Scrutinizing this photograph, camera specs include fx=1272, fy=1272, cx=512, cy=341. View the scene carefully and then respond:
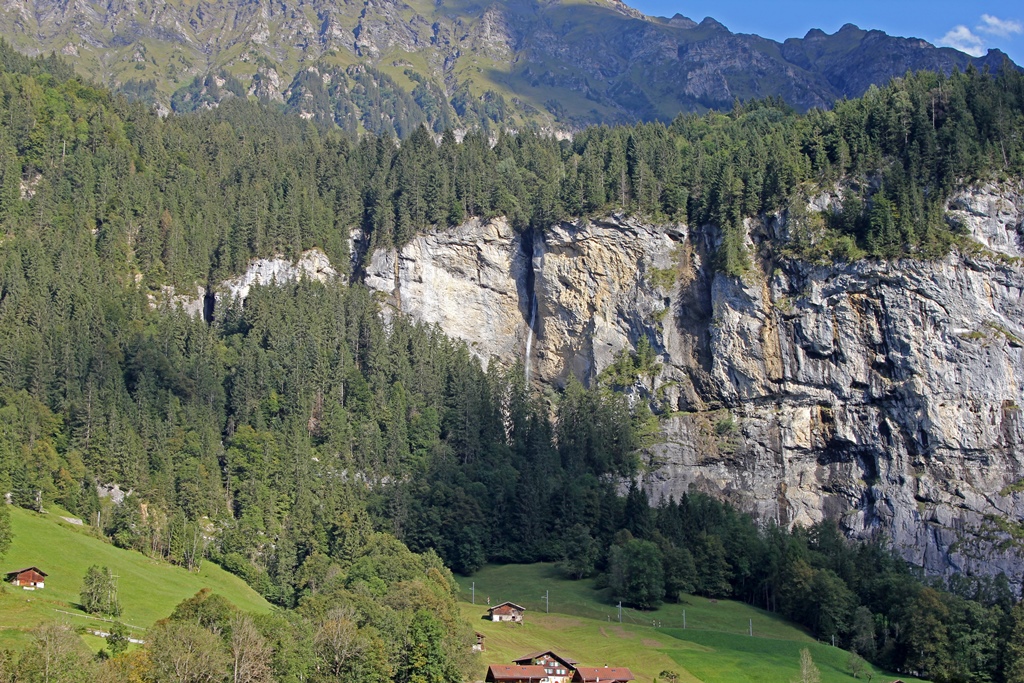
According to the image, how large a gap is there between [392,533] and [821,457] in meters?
53.6

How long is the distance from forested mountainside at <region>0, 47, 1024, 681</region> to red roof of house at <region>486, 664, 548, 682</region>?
11.6ft

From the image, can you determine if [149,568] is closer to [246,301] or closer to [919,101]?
[246,301]

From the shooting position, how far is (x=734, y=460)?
513 feet

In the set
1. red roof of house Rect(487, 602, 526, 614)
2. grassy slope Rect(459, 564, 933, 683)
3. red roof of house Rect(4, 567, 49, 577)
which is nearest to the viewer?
red roof of house Rect(4, 567, 49, 577)

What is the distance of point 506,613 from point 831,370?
57.7m

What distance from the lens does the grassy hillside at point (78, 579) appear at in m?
90.6

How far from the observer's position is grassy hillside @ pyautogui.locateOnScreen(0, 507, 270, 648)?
9056cm

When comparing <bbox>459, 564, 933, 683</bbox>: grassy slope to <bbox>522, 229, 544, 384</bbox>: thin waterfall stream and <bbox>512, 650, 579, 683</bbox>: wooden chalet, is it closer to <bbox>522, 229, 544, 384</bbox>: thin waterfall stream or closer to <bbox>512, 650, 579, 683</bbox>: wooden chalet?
<bbox>512, 650, 579, 683</bbox>: wooden chalet

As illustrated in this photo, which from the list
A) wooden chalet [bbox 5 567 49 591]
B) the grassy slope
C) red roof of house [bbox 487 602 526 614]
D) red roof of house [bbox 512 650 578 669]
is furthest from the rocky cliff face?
Answer: wooden chalet [bbox 5 567 49 591]

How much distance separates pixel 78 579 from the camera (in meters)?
104

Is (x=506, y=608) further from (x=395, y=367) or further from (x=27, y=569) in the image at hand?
(x=395, y=367)

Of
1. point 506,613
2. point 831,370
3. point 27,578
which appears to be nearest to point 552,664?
point 506,613

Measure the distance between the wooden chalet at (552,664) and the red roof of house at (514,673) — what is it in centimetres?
95

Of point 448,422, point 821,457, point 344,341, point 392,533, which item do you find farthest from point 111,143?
point 821,457
